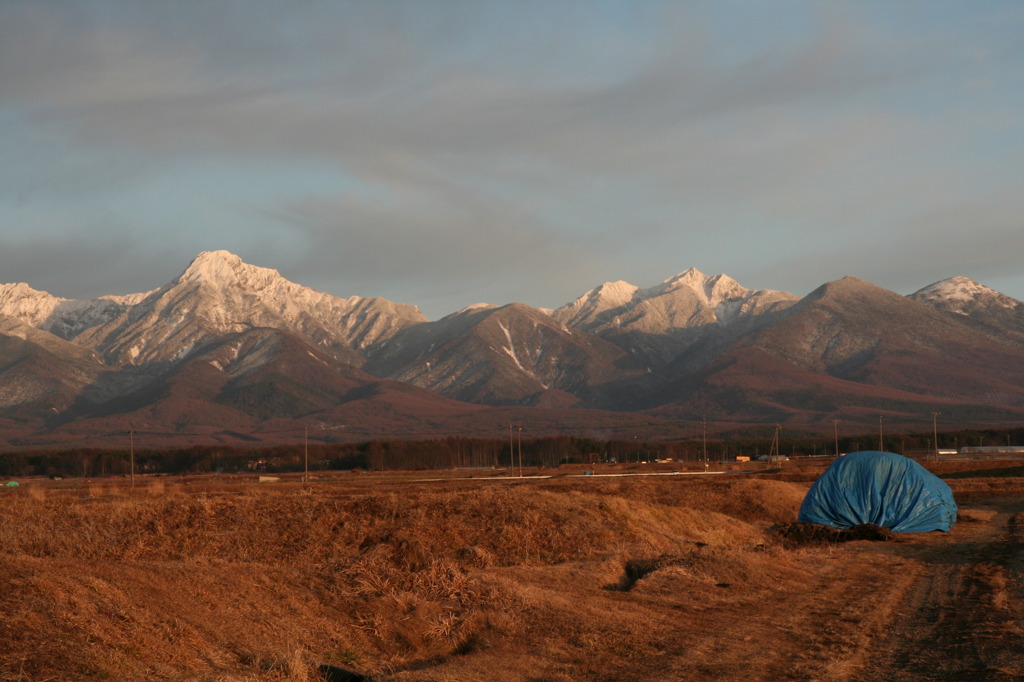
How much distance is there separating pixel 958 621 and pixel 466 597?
1075 centimetres

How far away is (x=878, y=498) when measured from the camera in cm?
4091

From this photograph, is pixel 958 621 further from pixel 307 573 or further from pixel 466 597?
pixel 307 573

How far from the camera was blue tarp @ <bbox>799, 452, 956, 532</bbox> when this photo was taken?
40625 mm

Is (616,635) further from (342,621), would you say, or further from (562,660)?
(342,621)

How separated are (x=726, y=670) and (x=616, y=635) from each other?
122 inches

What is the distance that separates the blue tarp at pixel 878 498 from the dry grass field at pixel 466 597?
15.7ft

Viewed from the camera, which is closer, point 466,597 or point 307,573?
point 307,573

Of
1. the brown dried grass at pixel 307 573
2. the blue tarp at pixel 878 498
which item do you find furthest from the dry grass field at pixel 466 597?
the blue tarp at pixel 878 498

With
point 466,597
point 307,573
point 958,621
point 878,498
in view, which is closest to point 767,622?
point 958,621

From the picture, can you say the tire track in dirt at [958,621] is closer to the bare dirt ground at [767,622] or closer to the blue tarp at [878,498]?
the bare dirt ground at [767,622]

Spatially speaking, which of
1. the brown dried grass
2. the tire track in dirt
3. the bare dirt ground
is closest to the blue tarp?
the tire track in dirt

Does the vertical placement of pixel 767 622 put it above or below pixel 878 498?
below

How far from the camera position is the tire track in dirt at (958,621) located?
1616 cm

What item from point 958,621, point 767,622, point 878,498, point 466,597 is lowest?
point 958,621
